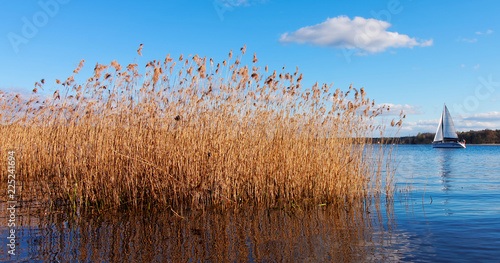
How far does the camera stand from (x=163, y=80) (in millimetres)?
5809

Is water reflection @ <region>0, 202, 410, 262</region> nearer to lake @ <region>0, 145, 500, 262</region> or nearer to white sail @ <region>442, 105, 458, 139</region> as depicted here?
lake @ <region>0, 145, 500, 262</region>

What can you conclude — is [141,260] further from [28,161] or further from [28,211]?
[28,161]

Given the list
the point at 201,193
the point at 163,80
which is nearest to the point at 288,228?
the point at 201,193

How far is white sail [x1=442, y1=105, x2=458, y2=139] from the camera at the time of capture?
48688mm

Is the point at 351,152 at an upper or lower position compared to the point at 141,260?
upper

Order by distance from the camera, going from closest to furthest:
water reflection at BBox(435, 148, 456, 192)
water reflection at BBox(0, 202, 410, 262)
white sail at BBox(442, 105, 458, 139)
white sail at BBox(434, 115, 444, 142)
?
water reflection at BBox(0, 202, 410, 262)
water reflection at BBox(435, 148, 456, 192)
white sail at BBox(442, 105, 458, 139)
white sail at BBox(434, 115, 444, 142)

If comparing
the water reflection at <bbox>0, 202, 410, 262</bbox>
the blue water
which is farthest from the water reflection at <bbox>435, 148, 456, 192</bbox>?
the water reflection at <bbox>0, 202, 410, 262</bbox>

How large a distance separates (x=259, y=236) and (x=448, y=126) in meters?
53.4

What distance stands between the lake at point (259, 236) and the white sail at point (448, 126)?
160ft

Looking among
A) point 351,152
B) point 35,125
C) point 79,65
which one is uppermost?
point 79,65

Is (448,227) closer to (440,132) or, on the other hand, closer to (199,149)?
(199,149)

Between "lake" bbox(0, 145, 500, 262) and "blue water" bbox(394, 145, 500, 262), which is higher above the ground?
"lake" bbox(0, 145, 500, 262)

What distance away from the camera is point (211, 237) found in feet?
13.9

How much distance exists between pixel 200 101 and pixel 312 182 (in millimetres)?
2649
